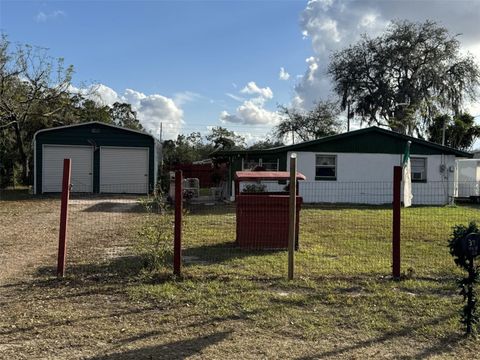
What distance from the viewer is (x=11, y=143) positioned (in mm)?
32219

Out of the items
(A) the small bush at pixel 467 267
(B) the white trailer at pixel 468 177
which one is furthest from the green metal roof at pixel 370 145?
(A) the small bush at pixel 467 267

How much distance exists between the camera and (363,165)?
21.3 m

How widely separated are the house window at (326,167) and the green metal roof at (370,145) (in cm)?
38

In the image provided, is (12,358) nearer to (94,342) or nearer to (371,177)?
(94,342)

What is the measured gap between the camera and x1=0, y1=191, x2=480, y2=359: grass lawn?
4.21 meters

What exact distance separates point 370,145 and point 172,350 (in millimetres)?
18507

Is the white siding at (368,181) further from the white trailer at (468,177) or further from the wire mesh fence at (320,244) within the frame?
the wire mesh fence at (320,244)

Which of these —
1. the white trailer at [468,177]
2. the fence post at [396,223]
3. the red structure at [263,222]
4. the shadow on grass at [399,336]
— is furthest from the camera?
the white trailer at [468,177]

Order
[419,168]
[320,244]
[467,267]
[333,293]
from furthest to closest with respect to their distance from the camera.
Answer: [419,168], [320,244], [333,293], [467,267]

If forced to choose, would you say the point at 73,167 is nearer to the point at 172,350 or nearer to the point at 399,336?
the point at 172,350

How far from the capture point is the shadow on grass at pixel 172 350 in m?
3.97

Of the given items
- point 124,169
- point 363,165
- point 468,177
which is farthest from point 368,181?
point 124,169

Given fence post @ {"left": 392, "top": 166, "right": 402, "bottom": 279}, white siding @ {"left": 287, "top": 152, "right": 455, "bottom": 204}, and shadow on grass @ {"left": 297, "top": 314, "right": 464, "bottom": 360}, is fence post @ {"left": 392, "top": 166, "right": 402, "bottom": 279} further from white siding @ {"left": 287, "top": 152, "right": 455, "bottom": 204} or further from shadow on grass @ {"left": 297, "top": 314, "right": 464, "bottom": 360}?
white siding @ {"left": 287, "top": 152, "right": 455, "bottom": 204}

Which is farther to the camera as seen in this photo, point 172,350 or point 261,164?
point 261,164
